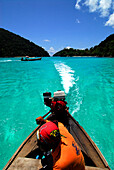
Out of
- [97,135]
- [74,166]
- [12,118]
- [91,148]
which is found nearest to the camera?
[74,166]

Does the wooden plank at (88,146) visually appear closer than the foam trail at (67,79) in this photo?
Yes

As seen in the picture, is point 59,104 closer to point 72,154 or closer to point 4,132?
point 72,154

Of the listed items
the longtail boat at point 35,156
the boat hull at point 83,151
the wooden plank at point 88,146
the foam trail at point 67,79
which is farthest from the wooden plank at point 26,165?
the foam trail at point 67,79

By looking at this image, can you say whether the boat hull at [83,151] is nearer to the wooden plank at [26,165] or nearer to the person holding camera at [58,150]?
the wooden plank at [26,165]

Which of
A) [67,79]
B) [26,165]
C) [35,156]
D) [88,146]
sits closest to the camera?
[26,165]

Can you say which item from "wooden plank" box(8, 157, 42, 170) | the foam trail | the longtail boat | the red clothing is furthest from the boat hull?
the foam trail

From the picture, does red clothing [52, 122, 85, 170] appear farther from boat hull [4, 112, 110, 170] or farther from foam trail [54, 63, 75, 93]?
foam trail [54, 63, 75, 93]

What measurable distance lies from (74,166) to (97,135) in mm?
3746

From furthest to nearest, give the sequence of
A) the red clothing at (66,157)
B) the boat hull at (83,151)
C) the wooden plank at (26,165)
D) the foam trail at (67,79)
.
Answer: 1. the foam trail at (67,79)
2. the boat hull at (83,151)
3. the wooden plank at (26,165)
4. the red clothing at (66,157)

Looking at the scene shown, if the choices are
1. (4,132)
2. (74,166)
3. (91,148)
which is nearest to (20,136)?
(4,132)

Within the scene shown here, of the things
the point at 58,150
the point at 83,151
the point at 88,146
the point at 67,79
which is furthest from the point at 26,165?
the point at 67,79

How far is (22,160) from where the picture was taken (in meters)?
2.03

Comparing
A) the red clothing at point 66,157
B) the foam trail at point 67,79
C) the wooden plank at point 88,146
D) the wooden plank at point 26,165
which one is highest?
the red clothing at point 66,157

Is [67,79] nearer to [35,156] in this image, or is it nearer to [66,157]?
[35,156]
